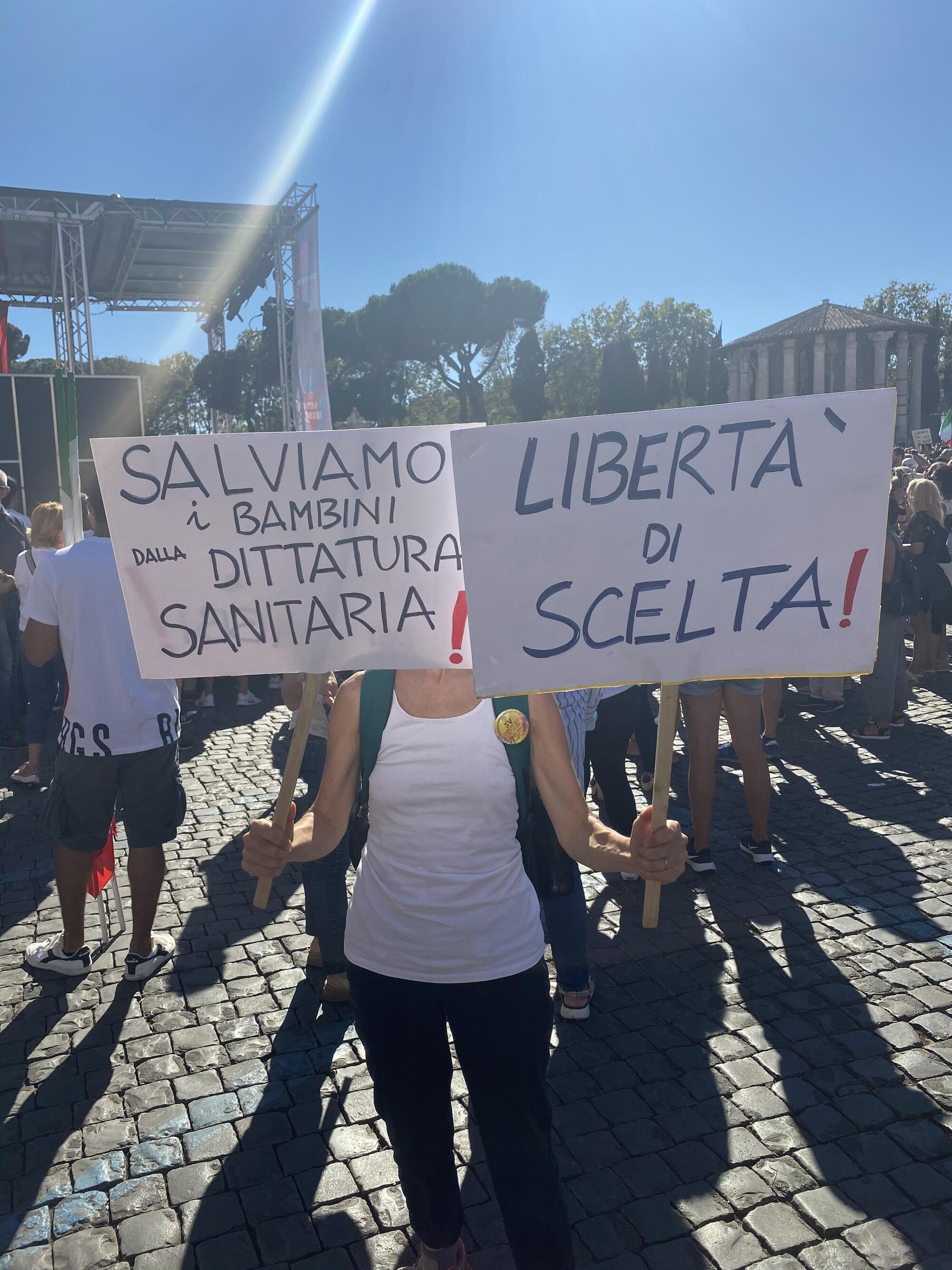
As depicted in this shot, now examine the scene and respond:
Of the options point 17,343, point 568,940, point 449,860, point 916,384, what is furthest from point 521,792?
point 916,384

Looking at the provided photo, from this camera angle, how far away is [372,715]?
7.59ft

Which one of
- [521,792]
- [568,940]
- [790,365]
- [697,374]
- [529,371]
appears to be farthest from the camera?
[697,374]

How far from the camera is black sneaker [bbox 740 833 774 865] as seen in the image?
527cm

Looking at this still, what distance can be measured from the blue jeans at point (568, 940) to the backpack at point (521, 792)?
→ 1.46 metres

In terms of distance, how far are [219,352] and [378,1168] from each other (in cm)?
2542

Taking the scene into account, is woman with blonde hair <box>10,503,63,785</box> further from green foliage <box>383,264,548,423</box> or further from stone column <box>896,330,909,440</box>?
stone column <box>896,330,909,440</box>

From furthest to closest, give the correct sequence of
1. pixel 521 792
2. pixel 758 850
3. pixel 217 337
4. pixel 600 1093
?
pixel 217 337 → pixel 758 850 → pixel 600 1093 → pixel 521 792

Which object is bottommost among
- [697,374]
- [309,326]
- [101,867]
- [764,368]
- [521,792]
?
[101,867]

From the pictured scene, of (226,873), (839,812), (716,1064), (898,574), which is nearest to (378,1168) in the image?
(716,1064)

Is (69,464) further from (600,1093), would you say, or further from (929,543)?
(929,543)

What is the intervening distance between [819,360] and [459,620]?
7816 cm

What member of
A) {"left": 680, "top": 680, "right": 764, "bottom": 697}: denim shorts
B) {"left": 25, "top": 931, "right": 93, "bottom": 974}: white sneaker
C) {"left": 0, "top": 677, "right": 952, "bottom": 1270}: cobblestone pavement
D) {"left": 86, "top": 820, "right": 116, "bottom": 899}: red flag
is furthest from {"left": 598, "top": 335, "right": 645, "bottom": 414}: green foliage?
{"left": 25, "top": 931, "right": 93, "bottom": 974}: white sneaker

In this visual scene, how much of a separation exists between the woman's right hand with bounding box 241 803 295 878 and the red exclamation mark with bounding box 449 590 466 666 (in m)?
0.54

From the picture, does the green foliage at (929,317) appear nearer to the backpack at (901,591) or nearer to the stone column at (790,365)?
the stone column at (790,365)
